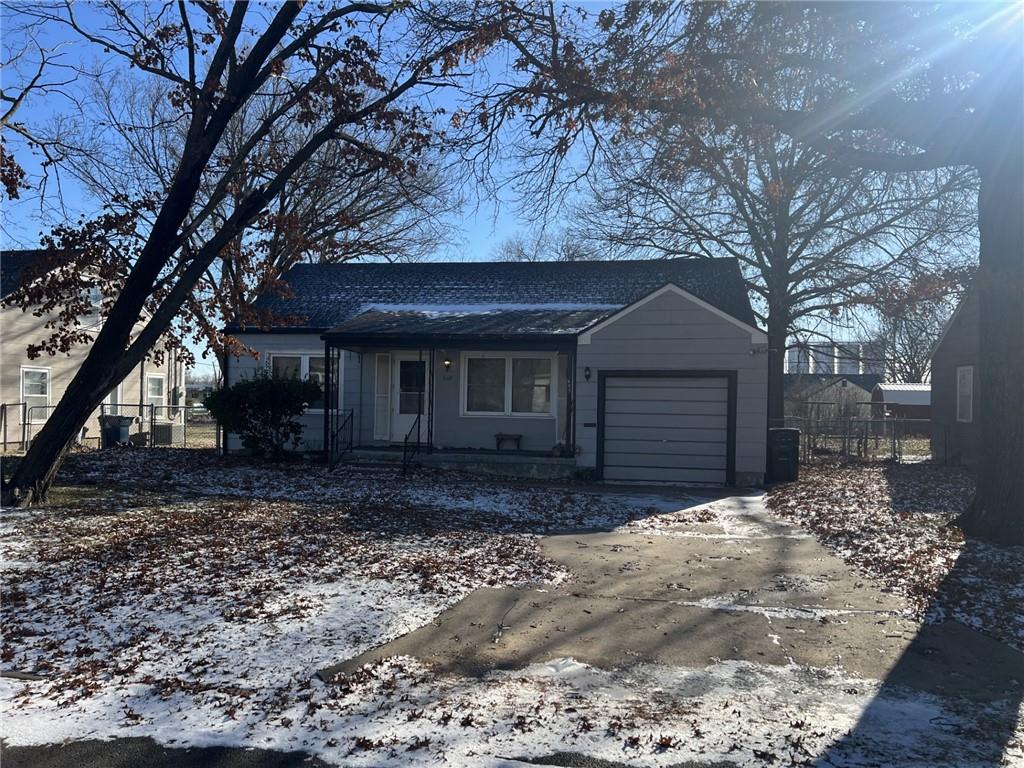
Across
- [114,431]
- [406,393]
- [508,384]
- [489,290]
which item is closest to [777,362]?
[489,290]

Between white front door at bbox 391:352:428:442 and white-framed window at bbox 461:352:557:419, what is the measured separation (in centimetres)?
107

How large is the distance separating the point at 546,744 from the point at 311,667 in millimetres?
1765

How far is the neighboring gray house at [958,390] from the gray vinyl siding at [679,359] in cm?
734

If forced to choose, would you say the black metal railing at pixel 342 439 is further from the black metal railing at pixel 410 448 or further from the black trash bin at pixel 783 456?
the black trash bin at pixel 783 456

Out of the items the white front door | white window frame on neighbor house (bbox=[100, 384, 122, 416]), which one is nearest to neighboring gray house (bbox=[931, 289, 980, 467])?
the white front door

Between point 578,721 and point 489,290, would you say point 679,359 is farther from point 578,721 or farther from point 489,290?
point 578,721

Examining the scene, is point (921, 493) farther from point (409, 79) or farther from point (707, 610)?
point (409, 79)

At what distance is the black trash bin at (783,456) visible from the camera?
14719mm

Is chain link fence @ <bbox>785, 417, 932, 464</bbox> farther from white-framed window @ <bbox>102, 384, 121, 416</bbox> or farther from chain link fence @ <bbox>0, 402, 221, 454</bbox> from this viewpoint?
white-framed window @ <bbox>102, 384, 121, 416</bbox>

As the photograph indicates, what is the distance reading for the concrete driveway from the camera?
197 inches

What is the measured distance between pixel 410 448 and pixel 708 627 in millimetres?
11004

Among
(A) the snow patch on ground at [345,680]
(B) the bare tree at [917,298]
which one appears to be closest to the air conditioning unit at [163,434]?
(A) the snow patch on ground at [345,680]

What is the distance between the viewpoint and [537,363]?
54.1 ft

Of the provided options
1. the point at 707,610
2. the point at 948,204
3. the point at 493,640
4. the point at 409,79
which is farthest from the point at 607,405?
the point at 948,204
